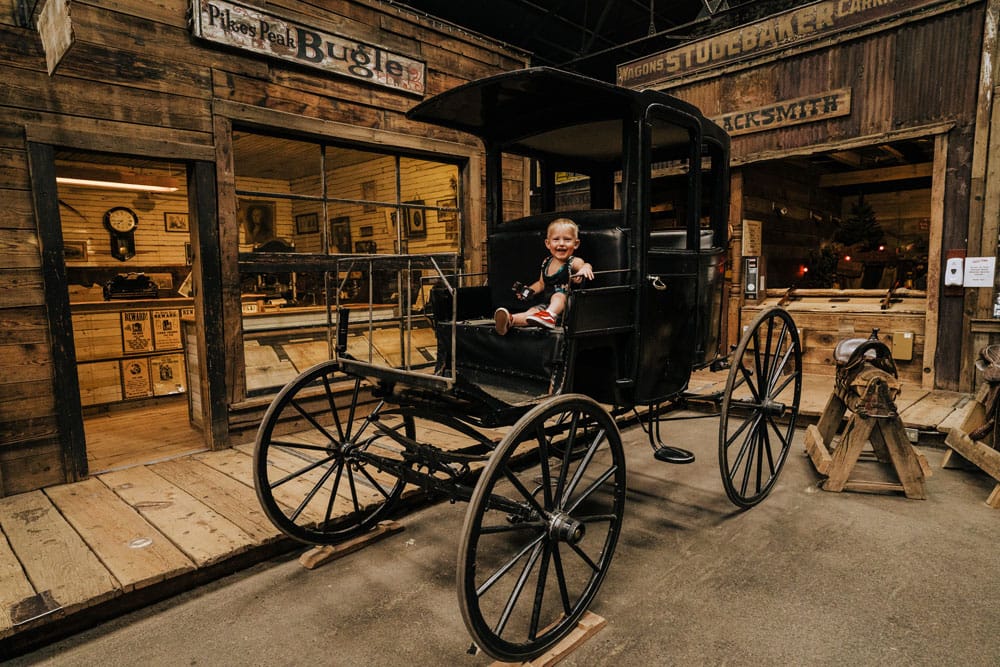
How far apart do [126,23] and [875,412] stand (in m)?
5.73

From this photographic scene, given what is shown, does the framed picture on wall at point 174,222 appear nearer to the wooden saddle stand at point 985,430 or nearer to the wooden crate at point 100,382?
the wooden crate at point 100,382

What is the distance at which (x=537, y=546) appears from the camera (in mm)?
2465

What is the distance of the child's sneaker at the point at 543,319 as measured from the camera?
105 inches

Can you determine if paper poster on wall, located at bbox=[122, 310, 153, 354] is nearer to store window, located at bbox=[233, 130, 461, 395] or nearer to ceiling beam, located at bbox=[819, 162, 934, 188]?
store window, located at bbox=[233, 130, 461, 395]

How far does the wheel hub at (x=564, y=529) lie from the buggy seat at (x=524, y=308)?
0.56 metres

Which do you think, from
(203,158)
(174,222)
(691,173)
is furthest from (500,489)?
(174,222)

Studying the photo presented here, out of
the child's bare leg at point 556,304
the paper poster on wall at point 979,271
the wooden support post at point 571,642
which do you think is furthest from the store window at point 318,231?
the paper poster on wall at point 979,271

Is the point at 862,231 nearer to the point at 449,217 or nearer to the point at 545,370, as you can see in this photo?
the point at 449,217

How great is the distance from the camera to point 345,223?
5367mm

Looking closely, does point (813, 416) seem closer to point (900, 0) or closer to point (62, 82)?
point (900, 0)

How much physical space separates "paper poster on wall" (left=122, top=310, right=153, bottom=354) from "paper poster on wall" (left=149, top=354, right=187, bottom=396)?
189mm

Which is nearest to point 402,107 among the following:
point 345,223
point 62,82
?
point 345,223

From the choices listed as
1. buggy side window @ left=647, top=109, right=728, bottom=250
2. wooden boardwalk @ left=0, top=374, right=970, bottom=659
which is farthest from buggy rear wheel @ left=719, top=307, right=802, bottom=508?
wooden boardwalk @ left=0, top=374, right=970, bottom=659

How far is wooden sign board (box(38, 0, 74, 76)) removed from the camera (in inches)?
115
